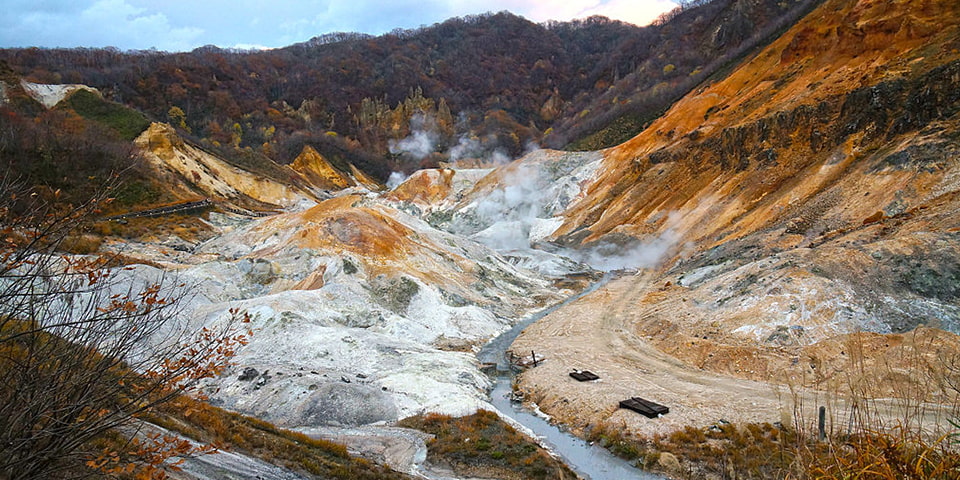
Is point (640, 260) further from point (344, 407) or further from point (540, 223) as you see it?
point (344, 407)

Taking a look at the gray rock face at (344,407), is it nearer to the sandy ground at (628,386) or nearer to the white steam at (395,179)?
the sandy ground at (628,386)

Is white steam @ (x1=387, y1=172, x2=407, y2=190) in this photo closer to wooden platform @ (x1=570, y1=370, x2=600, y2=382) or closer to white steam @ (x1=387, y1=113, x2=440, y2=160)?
white steam @ (x1=387, y1=113, x2=440, y2=160)

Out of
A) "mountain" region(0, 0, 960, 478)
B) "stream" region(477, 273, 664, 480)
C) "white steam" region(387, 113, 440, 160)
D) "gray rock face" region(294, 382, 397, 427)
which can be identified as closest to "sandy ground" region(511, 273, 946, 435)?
"mountain" region(0, 0, 960, 478)

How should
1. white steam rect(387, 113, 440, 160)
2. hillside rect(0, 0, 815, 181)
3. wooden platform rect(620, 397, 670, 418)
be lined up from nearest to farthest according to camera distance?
wooden platform rect(620, 397, 670, 418)
hillside rect(0, 0, 815, 181)
white steam rect(387, 113, 440, 160)

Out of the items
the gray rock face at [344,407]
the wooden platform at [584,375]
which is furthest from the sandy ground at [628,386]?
the gray rock face at [344,407]

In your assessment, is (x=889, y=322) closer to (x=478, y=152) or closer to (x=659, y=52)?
(x=478, y=152)

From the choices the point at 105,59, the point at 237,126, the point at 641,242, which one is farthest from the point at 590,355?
the point at 105,59
